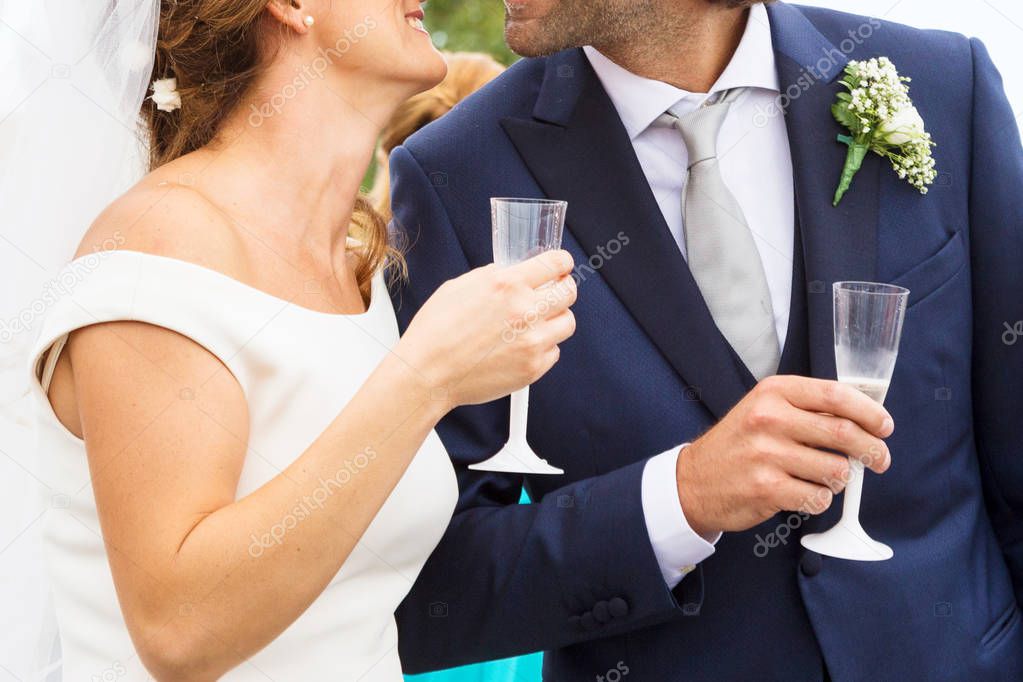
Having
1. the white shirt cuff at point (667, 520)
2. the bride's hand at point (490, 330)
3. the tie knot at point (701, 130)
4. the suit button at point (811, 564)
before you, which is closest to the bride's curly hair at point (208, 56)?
the bride's hand at point (490, 330)

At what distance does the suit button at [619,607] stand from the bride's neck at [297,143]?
997 mm

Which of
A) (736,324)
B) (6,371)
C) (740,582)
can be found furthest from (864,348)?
(6,371)

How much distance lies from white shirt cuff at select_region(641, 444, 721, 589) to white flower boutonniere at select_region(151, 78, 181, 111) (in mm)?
1285

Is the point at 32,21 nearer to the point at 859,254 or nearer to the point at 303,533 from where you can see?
the point at 303,533

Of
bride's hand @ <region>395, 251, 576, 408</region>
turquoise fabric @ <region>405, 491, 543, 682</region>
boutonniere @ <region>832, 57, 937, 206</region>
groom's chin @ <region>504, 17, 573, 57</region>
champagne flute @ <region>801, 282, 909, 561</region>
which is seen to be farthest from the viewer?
turquoise fabric @ <region>405, 491, 543, 682</region>

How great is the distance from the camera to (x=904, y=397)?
8.65ft

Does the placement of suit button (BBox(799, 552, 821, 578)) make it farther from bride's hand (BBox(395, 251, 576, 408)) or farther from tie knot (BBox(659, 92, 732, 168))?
tie knot (BBox(659, 92, 732, 168))

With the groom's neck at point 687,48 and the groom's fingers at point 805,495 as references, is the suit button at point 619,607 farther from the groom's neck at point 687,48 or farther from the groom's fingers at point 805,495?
the groom's neck at point 687,48

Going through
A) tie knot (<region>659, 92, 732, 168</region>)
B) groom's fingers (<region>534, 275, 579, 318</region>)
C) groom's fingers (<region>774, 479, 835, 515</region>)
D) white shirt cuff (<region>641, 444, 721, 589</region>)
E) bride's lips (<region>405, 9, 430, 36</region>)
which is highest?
bride's lips (<region>405, 9, 430, 36</region>)

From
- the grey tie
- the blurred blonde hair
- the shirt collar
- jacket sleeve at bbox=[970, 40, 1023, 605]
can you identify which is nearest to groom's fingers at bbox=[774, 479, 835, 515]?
the grey tie

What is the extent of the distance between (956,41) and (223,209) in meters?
1.82

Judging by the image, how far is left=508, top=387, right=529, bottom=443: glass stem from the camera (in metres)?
2.49

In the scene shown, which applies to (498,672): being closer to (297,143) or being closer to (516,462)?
(516,462)

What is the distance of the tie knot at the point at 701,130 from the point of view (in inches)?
108
